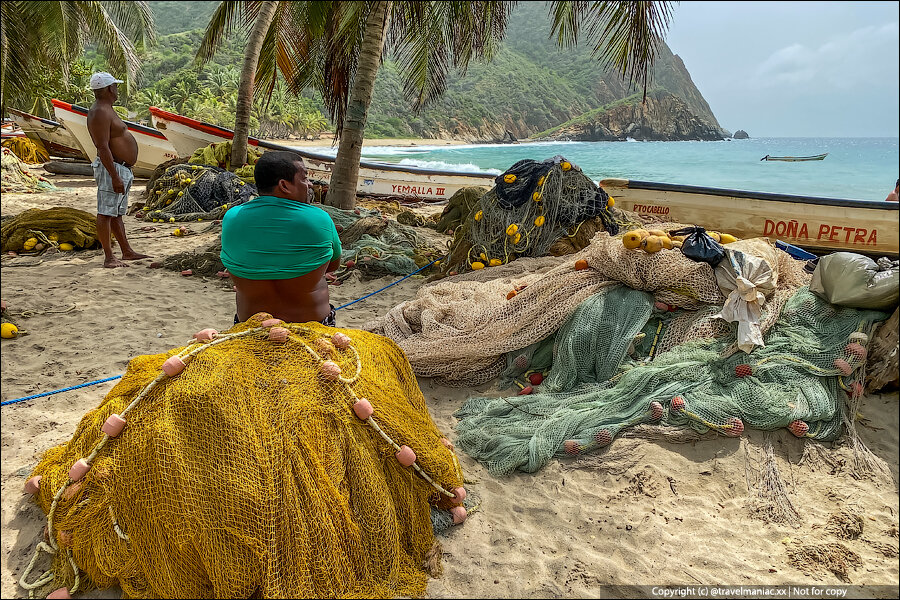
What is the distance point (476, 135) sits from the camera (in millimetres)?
69188

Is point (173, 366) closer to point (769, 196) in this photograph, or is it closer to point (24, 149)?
point (769, 196)

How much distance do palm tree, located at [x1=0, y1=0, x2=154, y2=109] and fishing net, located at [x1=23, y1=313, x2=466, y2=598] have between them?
8.56m

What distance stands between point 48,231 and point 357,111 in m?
4.27

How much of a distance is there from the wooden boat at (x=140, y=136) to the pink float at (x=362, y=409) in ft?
43.1

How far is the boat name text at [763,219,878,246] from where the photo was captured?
22.8 ft

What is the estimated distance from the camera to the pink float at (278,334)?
2.38 meters

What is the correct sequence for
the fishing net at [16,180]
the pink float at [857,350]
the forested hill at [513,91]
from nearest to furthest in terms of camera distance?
1. the pink float at [857,350]
2. the fishing net at [16,180]
3. the forested hill at [513,91]

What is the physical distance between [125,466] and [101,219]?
4.97 metres

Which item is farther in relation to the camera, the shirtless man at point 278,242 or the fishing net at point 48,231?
the fishing net at point 48,231

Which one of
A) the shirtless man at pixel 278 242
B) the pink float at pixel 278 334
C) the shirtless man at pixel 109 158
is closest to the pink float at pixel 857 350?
the shirtless man at pixel 278 242

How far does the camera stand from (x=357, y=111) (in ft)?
26.7

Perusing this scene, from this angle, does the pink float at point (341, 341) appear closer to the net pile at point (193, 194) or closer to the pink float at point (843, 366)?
the pink float at point (843, 366)

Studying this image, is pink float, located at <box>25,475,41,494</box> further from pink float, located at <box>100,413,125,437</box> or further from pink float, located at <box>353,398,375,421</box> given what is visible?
pink float, located at <box>353,398,375,421</box>

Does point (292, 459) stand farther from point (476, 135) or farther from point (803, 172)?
point (476, 135)
